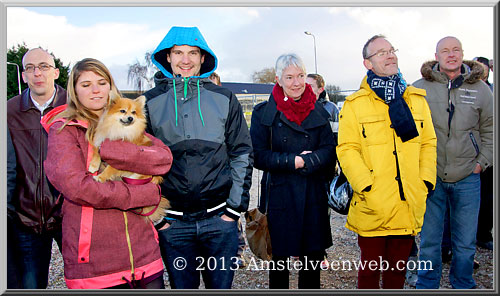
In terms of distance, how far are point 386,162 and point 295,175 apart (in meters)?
0.83

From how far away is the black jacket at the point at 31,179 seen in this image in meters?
3.17

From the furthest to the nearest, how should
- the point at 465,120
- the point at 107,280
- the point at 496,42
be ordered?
the point at 465,120 < the point at 496,42 < the point at 107,280

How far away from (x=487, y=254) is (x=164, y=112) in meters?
5.05

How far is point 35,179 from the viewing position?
126 inches

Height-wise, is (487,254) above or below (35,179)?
below

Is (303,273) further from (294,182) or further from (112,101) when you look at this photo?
(112,101)

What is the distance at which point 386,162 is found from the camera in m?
3.28

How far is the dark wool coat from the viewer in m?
3.44

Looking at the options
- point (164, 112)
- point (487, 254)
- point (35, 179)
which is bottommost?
point (487, 254)

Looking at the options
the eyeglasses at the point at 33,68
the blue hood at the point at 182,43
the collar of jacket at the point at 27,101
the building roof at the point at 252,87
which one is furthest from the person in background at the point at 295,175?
the building roof at the point at 252,87

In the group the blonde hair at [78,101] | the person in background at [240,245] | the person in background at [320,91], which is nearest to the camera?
the blonde hair at [78,101]

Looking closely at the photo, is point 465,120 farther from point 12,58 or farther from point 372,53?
point 12,58

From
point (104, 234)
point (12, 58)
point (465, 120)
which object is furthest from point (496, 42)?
point (12, 58)

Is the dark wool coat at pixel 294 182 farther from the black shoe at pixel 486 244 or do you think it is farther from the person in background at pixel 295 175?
the black shoe at pixel 486 244
